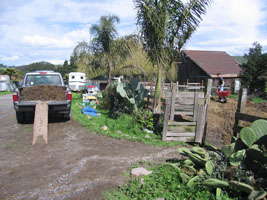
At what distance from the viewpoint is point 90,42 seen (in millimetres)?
14227

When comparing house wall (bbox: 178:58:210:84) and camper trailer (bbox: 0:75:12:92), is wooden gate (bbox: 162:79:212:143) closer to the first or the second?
house wall (bbox: 178:58:210:84)

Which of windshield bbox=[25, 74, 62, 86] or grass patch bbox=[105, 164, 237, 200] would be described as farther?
windshield bbox=[25, 74, 62, 86]

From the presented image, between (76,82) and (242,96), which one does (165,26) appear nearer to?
(242,96)

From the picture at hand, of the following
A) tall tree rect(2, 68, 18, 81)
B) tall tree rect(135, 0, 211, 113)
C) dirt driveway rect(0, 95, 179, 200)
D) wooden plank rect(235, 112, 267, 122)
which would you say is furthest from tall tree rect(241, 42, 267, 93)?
tall tree rect(2, 68, 18, 81)

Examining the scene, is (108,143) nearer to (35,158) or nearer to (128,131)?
(128,131)

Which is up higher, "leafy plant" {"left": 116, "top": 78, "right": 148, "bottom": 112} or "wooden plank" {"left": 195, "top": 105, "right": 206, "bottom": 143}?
"leafy plant" {"left": 116, "top": 78, "right": 148, "bottom": 112}

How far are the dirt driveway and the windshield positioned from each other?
7.89 feet

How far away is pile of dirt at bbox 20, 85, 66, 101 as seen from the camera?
281 inches

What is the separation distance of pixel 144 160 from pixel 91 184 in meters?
1.37

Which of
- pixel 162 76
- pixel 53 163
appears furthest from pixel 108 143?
pixel 162 76

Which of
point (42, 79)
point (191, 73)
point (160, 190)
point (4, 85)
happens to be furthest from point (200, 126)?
point (4, 85)

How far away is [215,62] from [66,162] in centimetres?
2748

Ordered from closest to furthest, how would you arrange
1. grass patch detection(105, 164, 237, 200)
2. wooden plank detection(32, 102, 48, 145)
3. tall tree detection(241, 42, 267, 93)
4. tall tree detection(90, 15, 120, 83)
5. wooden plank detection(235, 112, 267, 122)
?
grass patch detection(105, 164, 237, 200)
wooden plank detection(235, 112, 267, 122)
wooden plank detection(32, 102, 48, 145)
tall tree detection(90, 15, 120, 83)
tall tree detection(241, 42, 267, 93)

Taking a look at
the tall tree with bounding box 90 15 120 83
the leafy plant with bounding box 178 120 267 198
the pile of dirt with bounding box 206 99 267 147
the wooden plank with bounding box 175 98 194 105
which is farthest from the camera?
the tall tree with bounding box 90 15 120 83
